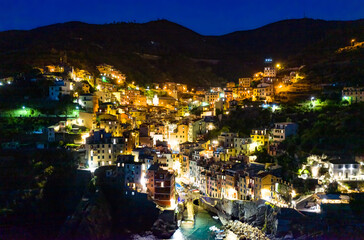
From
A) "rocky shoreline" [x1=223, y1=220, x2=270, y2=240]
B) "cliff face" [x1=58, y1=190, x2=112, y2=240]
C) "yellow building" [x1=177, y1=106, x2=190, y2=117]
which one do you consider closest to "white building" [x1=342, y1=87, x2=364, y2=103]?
"rocky shoreline" [x1=223, y1=220, x2=270, y2=240]

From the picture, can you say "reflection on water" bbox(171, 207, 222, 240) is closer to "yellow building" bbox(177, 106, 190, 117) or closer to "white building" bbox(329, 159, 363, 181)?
"white building" bbox(329, 159, 363, 181)

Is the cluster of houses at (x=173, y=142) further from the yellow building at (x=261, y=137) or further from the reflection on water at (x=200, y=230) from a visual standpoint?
the reflection on water at (x=200, y=230)

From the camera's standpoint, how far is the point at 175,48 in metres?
104

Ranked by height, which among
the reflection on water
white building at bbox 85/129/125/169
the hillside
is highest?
the hillside

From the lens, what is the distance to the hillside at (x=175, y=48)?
180 feet

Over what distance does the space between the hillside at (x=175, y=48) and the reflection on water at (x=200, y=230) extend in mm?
27788

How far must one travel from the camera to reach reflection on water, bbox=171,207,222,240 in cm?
2292

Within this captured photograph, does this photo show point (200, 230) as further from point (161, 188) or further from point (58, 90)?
point (58, 90)

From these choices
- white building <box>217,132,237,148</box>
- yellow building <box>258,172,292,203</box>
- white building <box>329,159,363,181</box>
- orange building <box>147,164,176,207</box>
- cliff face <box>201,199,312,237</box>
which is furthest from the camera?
white building <box>217,132,237,148</box>

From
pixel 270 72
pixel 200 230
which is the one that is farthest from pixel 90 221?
pixel 270 72

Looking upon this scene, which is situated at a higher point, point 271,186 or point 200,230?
point 271,186

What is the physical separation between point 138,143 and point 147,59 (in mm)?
52910

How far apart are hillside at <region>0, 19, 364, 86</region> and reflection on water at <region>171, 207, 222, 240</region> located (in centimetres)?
2779

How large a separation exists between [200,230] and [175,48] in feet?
286
